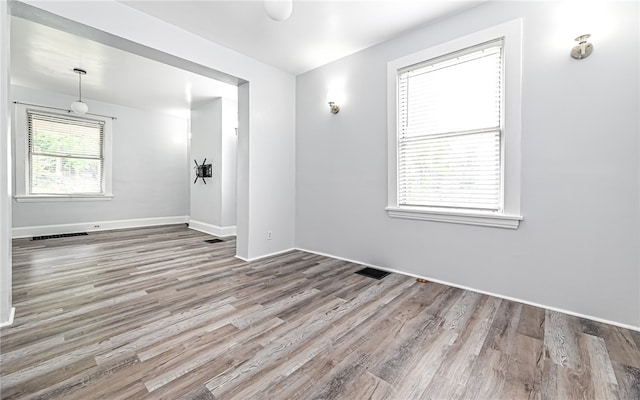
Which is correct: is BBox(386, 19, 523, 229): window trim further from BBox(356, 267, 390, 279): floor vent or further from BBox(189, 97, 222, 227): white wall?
BBox(189, 97, 222, 227): white wall

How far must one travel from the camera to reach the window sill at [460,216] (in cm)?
246

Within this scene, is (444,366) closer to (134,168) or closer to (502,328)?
(502,328)

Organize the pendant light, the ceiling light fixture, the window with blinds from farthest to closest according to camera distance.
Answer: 1. the window with blinds
2. the pendant light
3. the ceiling light fixture

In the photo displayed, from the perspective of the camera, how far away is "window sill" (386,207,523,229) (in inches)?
97.0

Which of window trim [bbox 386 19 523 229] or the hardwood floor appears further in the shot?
window trim [bbox 386 19 523 229]

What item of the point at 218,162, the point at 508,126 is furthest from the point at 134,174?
the point at 508,126

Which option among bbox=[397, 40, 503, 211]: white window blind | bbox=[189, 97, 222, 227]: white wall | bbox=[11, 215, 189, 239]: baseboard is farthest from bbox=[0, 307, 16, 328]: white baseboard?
bbox=[11, 215, 189, 239]: baseboard

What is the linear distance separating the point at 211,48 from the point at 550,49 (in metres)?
3.44

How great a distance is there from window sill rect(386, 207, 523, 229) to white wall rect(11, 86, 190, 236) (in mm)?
6053

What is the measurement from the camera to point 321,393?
138 centimetres

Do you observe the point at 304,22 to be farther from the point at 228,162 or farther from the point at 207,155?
the point at 207,155

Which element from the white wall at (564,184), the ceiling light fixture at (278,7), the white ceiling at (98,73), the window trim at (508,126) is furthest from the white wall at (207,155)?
the window trim at (508,126)

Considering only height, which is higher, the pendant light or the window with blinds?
the pendant light

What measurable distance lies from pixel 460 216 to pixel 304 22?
2.62 metres
